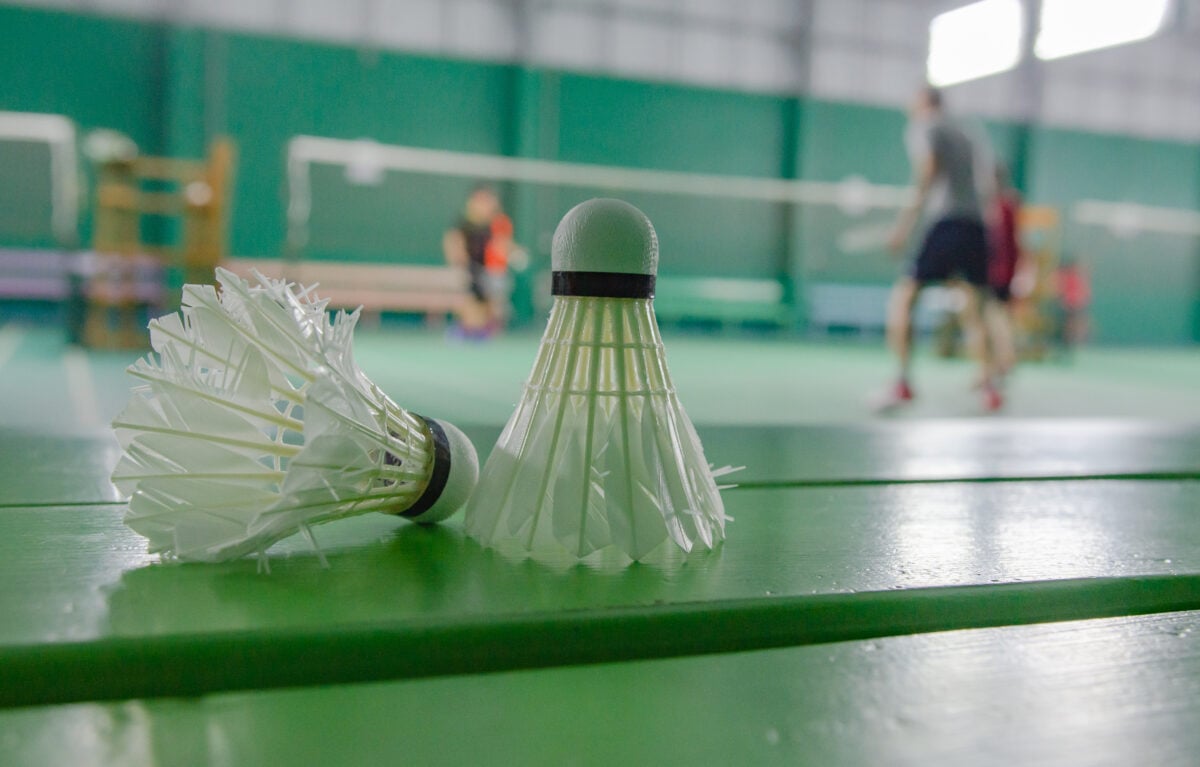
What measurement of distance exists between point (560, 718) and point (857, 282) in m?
13.3

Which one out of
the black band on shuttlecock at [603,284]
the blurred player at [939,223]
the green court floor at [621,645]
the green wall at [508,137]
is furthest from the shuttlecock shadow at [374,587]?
the green wall at [508,137]

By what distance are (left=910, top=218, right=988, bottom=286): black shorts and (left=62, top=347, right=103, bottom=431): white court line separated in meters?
2.92

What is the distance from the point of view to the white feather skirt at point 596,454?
2.59 ft

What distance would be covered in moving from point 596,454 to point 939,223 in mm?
3355

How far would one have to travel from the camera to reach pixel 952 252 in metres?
3.79

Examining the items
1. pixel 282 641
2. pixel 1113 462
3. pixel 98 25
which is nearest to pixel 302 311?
pixel 282 641

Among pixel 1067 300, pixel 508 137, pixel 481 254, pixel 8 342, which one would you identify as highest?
pixel 508 137

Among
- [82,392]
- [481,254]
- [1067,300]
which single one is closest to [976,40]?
[1067,300]

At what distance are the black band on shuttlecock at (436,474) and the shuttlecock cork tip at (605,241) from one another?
0.20m

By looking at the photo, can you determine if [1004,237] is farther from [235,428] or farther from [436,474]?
[235,428]

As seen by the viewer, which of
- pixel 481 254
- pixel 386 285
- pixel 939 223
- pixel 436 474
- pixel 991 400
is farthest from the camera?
pixel 386 285

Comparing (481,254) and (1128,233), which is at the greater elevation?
(1128,233)

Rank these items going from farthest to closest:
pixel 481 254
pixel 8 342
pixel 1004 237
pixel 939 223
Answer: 1. pixel 481 254
2. pixel 8 342
3. pixel 1004 237
4. pixel 939 223

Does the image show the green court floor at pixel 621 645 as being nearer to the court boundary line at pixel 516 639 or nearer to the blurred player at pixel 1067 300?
the court boundary line at pixel 516 639
